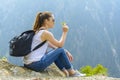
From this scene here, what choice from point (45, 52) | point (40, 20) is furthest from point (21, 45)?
point (40, 20)

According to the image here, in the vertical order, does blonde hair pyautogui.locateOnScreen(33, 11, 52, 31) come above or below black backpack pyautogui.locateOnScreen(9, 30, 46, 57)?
above

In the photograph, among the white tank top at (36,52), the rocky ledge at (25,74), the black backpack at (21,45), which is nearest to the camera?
the rocky ledge at (25,74)

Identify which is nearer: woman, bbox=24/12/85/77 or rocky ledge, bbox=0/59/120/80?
rocky ledge, bbox=0/59/120/80

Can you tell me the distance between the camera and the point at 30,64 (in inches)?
604

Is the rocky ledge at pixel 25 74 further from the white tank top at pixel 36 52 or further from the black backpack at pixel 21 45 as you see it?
the black backpack at pixel 21 45

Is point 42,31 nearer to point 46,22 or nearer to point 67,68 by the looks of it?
point 46,22

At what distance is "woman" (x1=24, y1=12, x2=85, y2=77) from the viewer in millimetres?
15227

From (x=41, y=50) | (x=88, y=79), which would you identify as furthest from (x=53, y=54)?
(x=88, y=79)

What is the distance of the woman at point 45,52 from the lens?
15.2m

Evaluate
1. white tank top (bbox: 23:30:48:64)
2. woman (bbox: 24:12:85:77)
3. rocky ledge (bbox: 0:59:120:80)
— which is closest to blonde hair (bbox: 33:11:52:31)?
woman (bbox: 24:12:85:77)

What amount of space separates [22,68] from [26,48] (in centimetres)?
74

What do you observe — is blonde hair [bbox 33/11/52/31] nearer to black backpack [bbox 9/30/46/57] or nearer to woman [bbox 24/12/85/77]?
woman [bbox 24/12/85/77]

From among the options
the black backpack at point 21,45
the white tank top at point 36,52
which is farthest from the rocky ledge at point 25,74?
the black backpack at point 21,45

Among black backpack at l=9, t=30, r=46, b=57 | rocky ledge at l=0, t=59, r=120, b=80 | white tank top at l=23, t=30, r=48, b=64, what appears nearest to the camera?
rocky ledge at l=0, t=59, r=120, b=80
